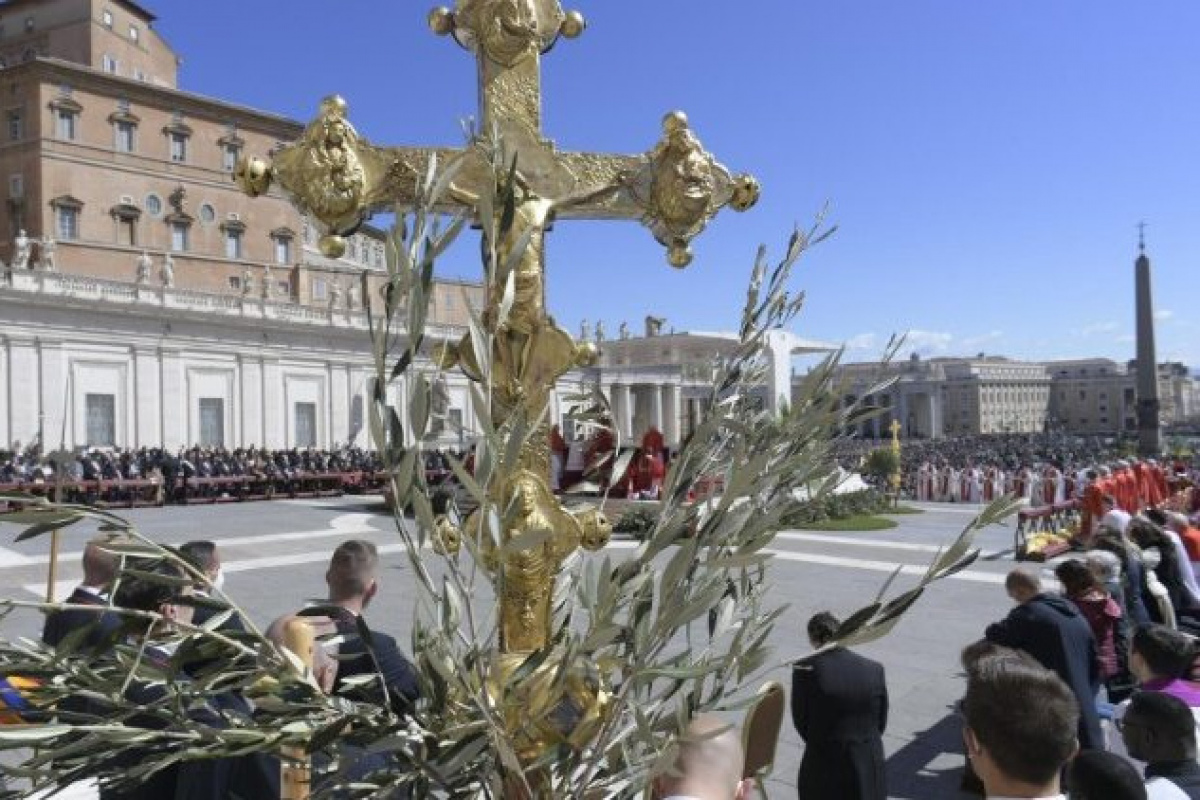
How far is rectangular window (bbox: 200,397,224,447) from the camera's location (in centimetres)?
3997

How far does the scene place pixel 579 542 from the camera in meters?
2.35

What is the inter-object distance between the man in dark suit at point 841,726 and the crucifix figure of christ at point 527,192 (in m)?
2.85

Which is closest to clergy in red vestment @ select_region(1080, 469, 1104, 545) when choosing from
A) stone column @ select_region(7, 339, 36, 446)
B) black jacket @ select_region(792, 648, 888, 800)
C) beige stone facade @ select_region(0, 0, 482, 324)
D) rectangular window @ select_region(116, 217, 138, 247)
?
black jacket @ select_region(792, 648, 888, 800)

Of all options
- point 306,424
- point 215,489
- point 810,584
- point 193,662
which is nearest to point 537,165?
point 193,662

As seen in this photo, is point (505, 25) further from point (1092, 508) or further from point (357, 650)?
point (1092, 508)

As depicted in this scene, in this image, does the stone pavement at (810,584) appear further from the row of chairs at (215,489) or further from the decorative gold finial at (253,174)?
the row of chairs at (215,489)

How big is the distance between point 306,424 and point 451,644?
44.5 m

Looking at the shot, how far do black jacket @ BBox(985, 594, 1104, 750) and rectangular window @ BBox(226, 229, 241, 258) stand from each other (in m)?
57.0

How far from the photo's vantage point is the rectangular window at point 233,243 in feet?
185

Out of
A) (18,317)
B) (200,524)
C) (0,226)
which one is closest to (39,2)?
(0,226)

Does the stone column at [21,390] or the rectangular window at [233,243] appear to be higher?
the rectangular window at [233,243]

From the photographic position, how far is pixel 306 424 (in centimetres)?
4400

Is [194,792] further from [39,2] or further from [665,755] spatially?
[39,2]

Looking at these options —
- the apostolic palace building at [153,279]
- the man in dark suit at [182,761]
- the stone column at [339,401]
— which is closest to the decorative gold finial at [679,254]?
the man in dark suit at [182,761]
